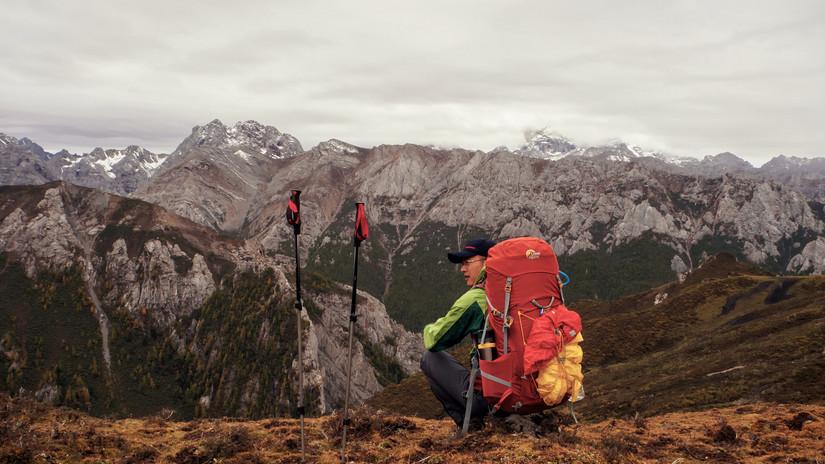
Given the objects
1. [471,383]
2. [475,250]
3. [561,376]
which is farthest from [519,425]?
[475,250]

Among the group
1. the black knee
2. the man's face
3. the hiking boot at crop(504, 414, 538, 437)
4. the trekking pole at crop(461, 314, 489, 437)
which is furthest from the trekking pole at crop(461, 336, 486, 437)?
the man's face

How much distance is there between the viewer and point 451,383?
11.3 m

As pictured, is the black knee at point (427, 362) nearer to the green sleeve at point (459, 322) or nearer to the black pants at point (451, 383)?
the black pants at point (451, 383)

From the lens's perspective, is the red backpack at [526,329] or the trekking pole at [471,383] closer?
the red backpack at [526,329]

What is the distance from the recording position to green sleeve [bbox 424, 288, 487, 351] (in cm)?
1060

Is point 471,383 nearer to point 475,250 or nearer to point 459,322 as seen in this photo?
point 459,322

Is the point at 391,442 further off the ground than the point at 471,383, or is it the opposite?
the point at 471,383

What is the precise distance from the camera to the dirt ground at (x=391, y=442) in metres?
10.5

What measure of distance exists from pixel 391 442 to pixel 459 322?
4258 millimetres

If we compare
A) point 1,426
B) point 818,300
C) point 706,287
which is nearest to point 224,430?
point 1,426

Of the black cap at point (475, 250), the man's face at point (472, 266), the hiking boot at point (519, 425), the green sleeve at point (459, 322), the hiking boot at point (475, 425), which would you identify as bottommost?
the hiking boot at point (475, 425)

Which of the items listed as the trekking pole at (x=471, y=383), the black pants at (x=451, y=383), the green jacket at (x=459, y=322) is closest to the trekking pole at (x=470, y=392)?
the trekking pole at (x=471, y=383)

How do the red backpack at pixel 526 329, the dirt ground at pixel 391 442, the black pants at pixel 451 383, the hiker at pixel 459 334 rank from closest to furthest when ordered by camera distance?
the red backpack at pixel 526 329 < the dirt ground at pixel 391 442 < the hiker at pixel 459 334 < the black pants at pixel 451 383

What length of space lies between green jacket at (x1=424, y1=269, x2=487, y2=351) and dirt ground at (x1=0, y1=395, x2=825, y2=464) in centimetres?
230
